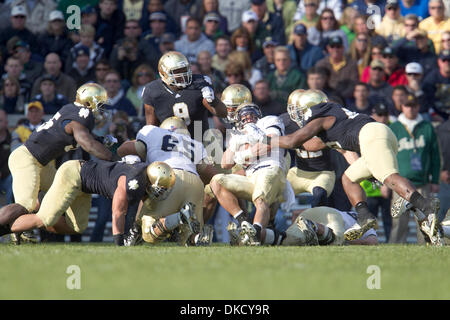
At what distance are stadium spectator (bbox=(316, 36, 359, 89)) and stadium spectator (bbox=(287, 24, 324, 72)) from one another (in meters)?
0.25

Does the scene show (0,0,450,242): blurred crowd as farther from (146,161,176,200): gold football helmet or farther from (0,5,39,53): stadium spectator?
(146,161,176,200): gold football helmet

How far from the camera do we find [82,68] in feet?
42.0

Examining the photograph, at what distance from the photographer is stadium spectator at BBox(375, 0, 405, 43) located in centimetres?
1348

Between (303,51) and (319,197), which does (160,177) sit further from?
(303,51)

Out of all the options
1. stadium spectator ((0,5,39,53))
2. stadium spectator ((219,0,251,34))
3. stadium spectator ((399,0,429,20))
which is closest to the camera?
stadium spectator ((0,5,39,53))

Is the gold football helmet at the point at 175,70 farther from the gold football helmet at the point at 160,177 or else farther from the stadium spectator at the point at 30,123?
the stadium spectator at the point at 30,123

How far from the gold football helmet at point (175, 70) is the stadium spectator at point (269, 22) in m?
4.53

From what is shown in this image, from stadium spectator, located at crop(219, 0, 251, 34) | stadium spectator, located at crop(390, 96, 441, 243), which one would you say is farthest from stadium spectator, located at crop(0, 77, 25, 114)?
stadium spectator, located at crop(390, 96, 441, 243)

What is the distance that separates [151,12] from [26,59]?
2266 millimetres

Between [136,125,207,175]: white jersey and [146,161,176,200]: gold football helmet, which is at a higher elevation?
[136,125,207,175]: white jersey

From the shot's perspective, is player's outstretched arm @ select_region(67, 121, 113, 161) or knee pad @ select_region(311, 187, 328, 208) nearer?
player's outstretched arm @ select_region(67, 121, 113, 161)

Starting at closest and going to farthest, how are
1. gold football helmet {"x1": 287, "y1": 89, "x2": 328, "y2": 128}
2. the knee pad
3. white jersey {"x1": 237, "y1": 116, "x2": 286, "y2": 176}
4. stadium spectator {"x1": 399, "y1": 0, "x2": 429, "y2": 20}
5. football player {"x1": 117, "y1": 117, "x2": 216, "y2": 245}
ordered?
football player {"x1": 117, "y1": 117, "x2": 216, "y2": 245} → white jersey {"x1": 237, "y1": 116, "x2": 286, "y2": 176} → gold football helmet {"x1": 287, "y1": 89, "x2": 328, "y2": 128} → the knee pad → stadium spectator {"x1": 399, "y1": 0, "x2": 429, "y2": 20}

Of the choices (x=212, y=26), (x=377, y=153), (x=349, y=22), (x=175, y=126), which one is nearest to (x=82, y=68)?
(x=212, y=26)
